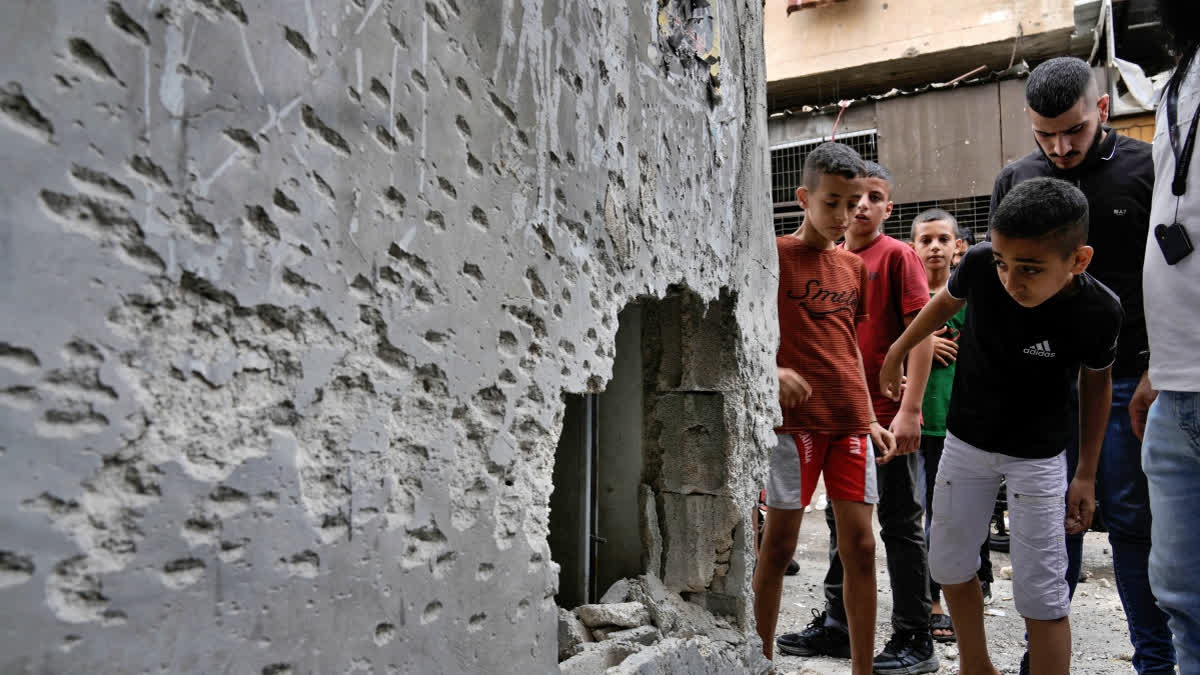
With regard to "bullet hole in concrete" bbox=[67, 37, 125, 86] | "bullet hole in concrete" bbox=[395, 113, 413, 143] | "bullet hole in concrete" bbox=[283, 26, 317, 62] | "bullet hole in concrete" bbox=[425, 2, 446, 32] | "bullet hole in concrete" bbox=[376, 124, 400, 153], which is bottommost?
"bullet hole in concrete" bbox=[67, 37, 125, 86]

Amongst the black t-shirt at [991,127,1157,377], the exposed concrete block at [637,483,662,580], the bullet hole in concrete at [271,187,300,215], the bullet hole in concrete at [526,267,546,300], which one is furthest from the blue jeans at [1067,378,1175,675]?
the bullet hole in concrete at [271,187,300,215]

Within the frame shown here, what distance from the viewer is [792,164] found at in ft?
36.3

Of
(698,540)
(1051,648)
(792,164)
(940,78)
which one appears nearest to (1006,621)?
(1051,648)

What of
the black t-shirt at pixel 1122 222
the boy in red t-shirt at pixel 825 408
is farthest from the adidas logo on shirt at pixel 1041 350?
Result: the boy in red t-shirt at pixel 825 408

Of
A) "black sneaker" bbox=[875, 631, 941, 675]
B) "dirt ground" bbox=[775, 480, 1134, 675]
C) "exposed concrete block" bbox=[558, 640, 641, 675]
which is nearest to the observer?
"exposed concrete block" bbox=[558, 640, 641, 675]

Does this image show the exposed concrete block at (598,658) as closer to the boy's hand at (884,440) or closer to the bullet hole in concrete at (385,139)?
the bullet hole in concrete at (385,139)

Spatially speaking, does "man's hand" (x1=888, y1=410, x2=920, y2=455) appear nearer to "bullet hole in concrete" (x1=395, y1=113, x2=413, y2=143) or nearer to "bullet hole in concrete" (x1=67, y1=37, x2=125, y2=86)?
"bullet hole in concrete" (x1=395, y1=113, x2=413, y2=143)

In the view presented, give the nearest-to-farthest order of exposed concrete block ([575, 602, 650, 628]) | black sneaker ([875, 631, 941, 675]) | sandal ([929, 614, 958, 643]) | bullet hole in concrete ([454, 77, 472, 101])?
bullet hole in concrete ([454, 77, 472, 101]) < exposed concrete block ([575, 602, 650, 628]) < black sneaker ([875, 631, 941, 675]) < sandal ([929, 614, 958, 643])

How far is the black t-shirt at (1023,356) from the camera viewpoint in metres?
2.16

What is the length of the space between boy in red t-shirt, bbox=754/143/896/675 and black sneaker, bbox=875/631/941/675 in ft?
1.61

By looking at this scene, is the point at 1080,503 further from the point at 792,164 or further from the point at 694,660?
the point at 792,164

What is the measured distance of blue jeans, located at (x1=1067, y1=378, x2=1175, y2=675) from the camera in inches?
89.6

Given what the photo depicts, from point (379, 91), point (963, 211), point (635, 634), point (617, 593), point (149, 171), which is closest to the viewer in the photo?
point (149, 171)

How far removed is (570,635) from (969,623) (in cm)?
128
